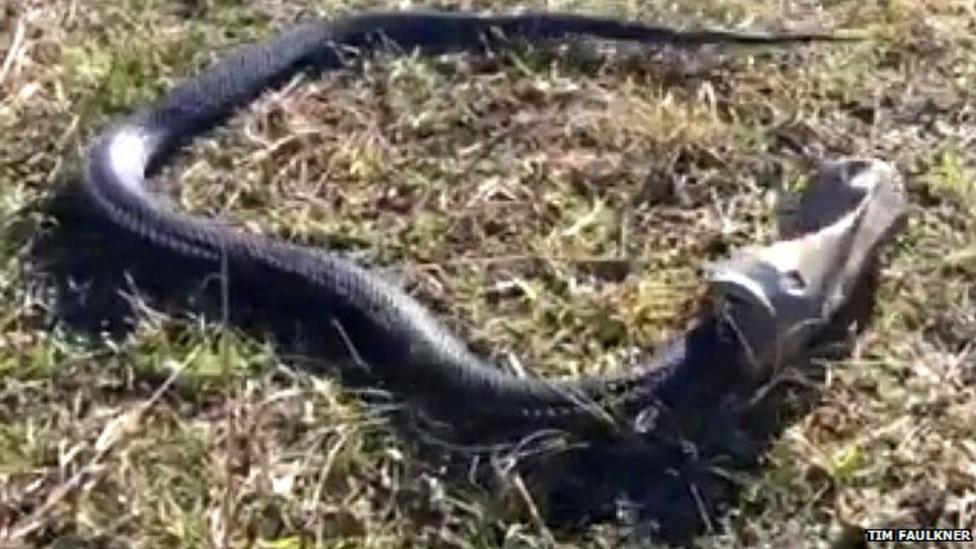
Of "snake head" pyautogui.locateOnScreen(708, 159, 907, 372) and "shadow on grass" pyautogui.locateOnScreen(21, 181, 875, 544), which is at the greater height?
"snake head" pyautogui.locateOnScreen(708, 159, 907, 372)

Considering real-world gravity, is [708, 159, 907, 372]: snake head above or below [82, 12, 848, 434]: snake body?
above

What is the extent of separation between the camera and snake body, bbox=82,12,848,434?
350cm

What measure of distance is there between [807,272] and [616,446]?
410 mm

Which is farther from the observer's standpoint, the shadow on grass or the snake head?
the snake head

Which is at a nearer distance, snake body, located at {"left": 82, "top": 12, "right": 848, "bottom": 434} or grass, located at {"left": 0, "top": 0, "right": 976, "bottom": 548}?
grass, located at {"left": 0, "top": 0, "right": 976, "bottom": 548}

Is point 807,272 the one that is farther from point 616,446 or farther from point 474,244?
point 474,244

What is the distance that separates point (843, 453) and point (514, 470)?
1.68 feet

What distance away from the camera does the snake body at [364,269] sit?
3.50 m

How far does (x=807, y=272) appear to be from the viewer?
350 centimetres

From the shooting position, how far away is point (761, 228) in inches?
158

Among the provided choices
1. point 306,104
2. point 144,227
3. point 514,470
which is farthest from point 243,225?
point 514,470

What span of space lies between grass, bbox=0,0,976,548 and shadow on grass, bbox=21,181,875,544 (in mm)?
35

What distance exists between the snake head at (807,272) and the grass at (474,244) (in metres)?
0.13

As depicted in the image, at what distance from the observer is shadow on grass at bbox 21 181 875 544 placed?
335cm
